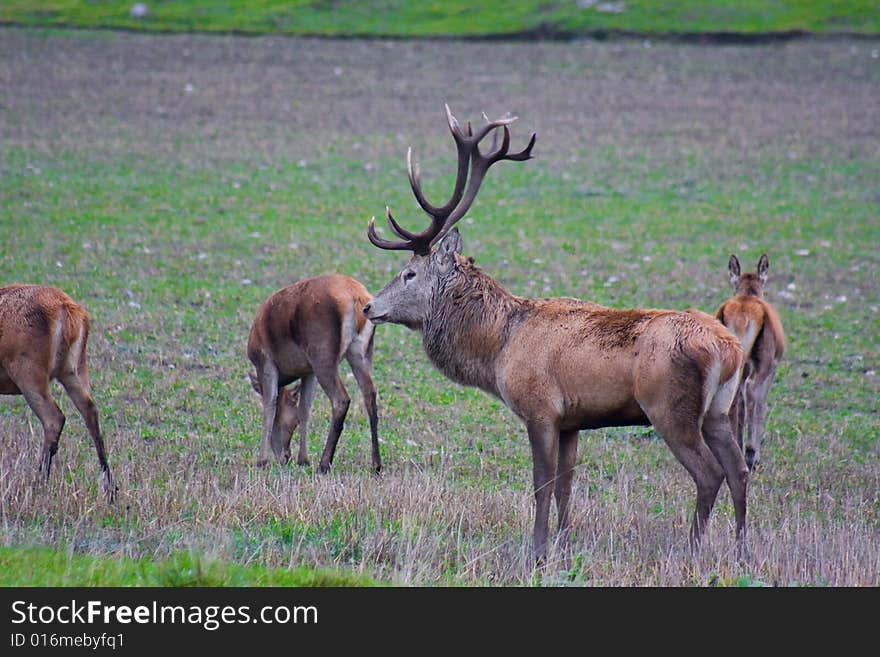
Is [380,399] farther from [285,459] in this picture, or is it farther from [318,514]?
[318,514]

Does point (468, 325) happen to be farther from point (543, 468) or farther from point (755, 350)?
point (755, 350)

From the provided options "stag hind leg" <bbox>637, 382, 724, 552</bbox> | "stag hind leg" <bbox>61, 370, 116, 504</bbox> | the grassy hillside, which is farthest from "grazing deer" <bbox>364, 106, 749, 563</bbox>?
the grassy hillside

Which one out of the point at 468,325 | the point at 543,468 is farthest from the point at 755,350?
the point at 543,468

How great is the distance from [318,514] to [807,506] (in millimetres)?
3701

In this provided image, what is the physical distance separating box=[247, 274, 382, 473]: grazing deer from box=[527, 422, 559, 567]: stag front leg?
225 cm

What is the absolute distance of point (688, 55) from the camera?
40.9 m

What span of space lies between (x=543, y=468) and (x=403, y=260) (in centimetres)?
996

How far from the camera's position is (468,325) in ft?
29.7

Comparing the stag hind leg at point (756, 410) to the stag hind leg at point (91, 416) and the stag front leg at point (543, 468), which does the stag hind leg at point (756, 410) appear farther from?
the stag hind leg at point (91, 416)

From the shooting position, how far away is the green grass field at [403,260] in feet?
26.1

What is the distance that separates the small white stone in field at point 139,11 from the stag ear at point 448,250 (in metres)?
43.7

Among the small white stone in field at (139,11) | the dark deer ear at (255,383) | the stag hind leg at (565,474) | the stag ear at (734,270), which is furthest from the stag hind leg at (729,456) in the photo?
the small white stone in field at (139,11)

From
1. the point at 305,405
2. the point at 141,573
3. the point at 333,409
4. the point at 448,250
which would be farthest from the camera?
the point at 305,405
